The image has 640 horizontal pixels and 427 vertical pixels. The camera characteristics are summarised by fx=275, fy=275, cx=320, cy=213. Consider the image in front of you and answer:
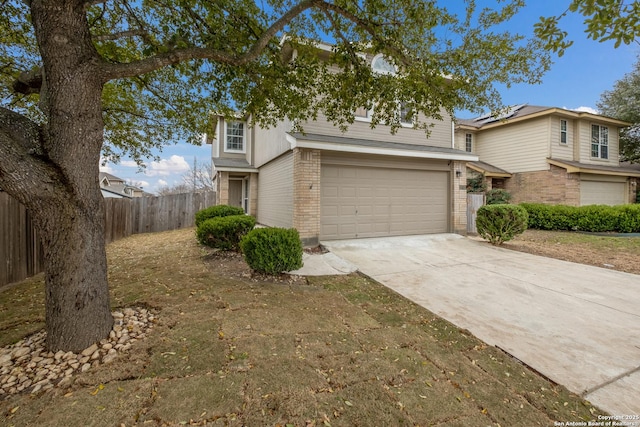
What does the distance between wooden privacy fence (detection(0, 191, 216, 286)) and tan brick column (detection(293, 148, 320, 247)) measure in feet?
17.7

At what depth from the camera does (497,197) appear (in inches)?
581

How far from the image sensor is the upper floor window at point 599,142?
15758 millimetres

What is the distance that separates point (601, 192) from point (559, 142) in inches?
143

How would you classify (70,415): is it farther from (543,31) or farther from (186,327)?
(543,31)

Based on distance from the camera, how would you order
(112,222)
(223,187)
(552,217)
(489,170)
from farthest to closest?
(489,170)
(223,187)
(552,217)
(112,222)

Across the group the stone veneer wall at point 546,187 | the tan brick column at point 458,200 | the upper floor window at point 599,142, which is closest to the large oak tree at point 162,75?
the tan brick column at point 458,200

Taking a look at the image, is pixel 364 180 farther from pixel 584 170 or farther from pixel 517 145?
pixel 517 145

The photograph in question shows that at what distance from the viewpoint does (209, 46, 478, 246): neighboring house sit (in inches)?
307

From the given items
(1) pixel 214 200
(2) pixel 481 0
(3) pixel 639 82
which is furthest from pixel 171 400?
(3) pixel 639 82

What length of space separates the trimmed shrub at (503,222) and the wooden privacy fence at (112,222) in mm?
11201

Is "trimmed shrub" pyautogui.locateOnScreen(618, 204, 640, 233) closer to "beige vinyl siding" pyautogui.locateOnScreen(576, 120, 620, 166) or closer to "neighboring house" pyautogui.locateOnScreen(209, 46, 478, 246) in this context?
"beige vinyl siding" pyautogui.locateOnScreen(576, 120, 620, 166)

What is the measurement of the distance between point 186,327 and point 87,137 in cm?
220

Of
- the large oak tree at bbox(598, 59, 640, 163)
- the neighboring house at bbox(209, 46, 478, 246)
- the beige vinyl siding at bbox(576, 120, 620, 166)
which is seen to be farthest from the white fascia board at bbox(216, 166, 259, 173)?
the large oak tree at bbox(598, 59, 640, 163)

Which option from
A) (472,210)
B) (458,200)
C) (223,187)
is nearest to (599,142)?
(472,210)
